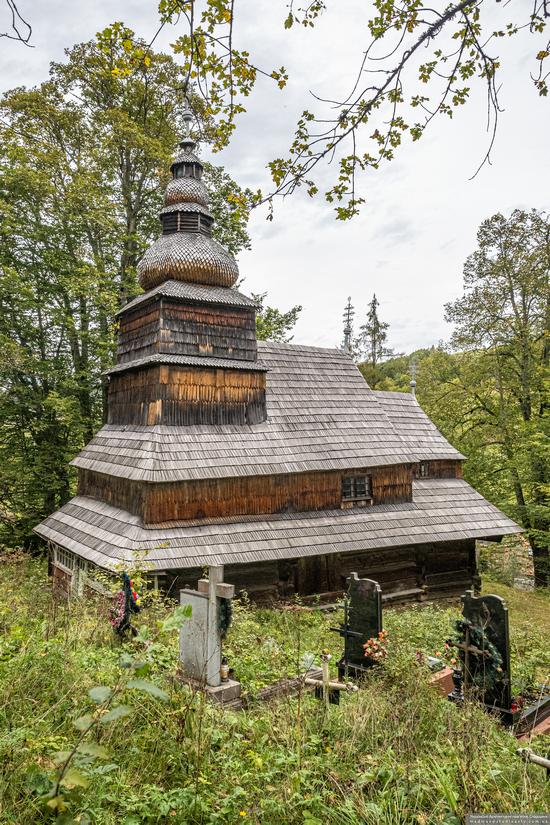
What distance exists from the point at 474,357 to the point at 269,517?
12.5 m

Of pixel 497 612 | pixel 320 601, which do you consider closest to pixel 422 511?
pixel 320 601

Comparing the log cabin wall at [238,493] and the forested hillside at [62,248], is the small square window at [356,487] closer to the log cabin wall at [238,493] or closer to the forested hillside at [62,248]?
the log cabin wall at [238,493]

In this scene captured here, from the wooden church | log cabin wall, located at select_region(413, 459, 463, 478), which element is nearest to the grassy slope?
the wooden church

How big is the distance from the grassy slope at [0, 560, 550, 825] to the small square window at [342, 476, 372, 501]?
884cm

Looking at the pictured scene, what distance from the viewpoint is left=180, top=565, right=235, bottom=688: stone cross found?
5191 mm

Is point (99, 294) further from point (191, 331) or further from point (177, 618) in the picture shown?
point (177, 618)

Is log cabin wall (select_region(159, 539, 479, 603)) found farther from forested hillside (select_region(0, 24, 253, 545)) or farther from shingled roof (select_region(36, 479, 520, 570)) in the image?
forested hillside (select_region(0, 24, 253, 545))

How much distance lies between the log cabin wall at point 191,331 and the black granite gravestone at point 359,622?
748cm

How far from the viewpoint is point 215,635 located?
5363 millimetres

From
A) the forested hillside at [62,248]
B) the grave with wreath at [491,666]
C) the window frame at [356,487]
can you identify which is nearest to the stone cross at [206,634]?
the grave with wreath at [491,666]

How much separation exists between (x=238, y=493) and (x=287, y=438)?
2162 millimetres

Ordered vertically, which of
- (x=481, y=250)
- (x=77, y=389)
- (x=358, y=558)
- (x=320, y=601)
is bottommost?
(x=320, y=601)

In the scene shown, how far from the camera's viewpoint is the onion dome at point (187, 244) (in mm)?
13328

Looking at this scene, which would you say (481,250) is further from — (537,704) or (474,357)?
(537,704)
